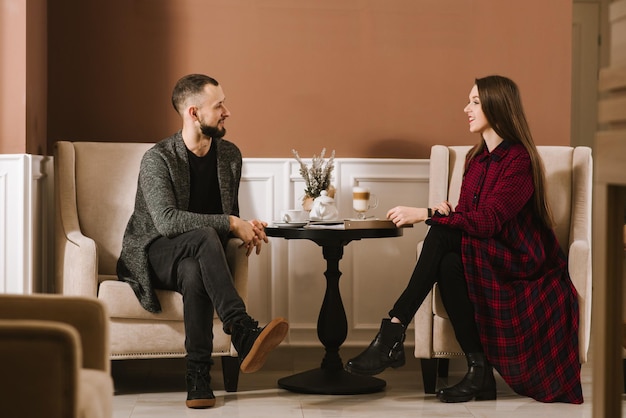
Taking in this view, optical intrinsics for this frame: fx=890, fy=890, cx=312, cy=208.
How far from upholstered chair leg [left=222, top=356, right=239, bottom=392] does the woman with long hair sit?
444mm

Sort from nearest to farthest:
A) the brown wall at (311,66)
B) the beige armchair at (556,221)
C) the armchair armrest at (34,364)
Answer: the armchair armrest at (34,364) → the beige armchair at (556,221) → the brown wall at (311,66)

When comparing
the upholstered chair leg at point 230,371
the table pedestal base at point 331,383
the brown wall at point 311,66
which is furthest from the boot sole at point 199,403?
the brown wall at point 311,66

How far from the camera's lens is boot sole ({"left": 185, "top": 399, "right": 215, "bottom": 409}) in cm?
307

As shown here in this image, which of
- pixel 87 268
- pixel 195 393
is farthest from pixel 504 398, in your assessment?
pixel 87 268

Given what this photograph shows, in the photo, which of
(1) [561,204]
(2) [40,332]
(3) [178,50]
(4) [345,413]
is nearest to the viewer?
(2) [40,332]

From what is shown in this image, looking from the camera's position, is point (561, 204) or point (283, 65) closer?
point (561, 204)

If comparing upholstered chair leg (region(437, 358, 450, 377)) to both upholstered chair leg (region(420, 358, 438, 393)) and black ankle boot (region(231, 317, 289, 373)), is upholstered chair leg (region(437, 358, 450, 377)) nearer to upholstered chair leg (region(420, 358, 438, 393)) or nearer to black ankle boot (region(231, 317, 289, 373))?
upholstered chair leg (region(420, 358, 438, 393))

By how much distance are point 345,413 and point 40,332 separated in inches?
63.5

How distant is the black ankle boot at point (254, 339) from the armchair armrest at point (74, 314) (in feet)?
3.12

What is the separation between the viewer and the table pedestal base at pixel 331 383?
3275mm

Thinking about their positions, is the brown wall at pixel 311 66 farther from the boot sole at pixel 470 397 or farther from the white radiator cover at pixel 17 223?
the boot sole at pixel 470 397

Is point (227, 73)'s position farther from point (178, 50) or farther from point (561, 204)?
point (561, 204)

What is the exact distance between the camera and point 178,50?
12.8 ft

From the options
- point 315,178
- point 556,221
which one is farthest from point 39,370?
point 556,221
